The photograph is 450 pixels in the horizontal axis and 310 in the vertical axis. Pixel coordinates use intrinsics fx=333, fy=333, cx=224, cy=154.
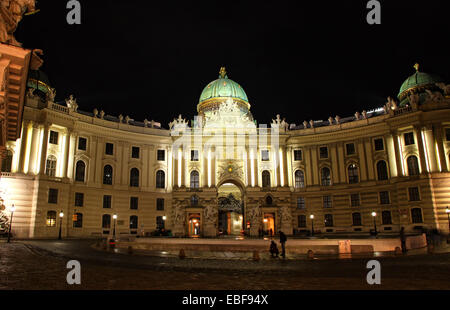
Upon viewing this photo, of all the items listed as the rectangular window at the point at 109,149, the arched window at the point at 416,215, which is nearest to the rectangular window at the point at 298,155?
the arched window at the point at 416,215

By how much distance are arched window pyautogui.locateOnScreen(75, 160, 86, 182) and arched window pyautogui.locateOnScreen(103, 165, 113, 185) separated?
10.5ft

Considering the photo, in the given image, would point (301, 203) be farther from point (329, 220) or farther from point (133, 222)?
point (133, 222)

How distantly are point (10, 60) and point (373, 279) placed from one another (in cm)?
1502

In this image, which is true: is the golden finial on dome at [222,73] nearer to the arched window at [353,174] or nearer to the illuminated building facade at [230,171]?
the illuminated building facade at [230,171]

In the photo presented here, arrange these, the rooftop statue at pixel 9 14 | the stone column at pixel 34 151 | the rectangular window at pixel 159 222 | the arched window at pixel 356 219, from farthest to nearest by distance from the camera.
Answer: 1. the rectangular window at pixel 159 222
2. the arched window at pixel 356 219
3. the stone column at pixel 34 151
4. the rooftop statue at pixel 9 14

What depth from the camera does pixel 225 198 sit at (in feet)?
203

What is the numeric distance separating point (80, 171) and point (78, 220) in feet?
23.9

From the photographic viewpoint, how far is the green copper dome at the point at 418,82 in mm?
56094

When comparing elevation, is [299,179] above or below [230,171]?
below

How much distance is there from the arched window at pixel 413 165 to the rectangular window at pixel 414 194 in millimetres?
2416

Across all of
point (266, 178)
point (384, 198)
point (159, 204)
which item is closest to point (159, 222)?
point (159, 204)

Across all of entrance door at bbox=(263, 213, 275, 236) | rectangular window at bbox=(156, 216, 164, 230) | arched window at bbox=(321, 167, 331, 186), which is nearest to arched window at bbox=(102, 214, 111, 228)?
rectangular window at bbox=(156, 216, 164, 230)

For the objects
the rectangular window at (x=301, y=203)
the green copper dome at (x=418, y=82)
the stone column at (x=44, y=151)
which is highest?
the green copper dome at (x=418, y=82)

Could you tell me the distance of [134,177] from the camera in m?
54.9
